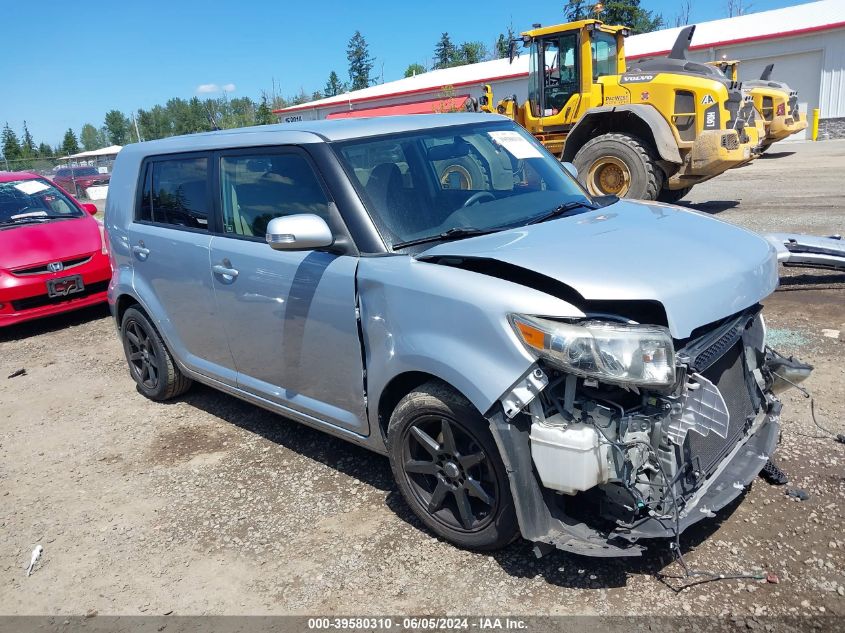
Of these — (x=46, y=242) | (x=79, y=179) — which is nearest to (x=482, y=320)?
(x=46, y=242)

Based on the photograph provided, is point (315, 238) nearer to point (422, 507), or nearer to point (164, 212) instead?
point (422, 507)

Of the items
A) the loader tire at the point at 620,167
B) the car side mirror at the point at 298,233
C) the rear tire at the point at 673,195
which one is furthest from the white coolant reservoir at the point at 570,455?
the rear tire at the point at 673,195

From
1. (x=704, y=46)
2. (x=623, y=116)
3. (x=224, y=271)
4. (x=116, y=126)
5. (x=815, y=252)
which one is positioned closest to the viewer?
(x=224, y=271)

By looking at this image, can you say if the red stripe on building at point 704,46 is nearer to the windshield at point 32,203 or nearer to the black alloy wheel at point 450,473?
the windshield at point 32,203

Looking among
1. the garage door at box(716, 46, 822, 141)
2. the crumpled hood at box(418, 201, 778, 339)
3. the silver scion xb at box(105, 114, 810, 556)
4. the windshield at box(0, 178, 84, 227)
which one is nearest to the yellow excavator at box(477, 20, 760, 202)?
the silver scion xb at box(105, 114, 810, 556)

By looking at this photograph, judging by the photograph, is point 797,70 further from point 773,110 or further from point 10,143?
point 10,143

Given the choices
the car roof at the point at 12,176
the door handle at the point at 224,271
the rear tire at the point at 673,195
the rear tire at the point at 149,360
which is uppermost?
the car roof at the point at 12,176

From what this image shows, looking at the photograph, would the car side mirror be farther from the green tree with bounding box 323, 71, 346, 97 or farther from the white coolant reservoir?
the green tree with bounding box 323, 71, 346, 97

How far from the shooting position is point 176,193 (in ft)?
14.9

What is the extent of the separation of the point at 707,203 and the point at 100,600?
12.7 metres

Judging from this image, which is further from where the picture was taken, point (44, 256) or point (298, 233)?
point (44, 256)

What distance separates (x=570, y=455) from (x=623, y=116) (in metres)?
10.1

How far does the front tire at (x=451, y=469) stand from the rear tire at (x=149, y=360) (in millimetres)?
2519

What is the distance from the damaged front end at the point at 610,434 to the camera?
8.16 feet
